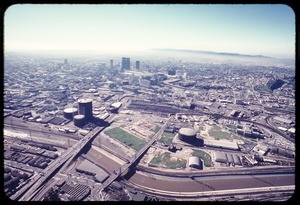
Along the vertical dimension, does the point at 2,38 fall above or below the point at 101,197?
above

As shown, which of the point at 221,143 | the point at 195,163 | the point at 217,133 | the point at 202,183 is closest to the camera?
the point at 202,183

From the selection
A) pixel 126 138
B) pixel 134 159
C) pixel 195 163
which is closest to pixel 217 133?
pixel 195 163

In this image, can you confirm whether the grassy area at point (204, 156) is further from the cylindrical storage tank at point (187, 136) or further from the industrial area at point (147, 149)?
the cylindrical storage tank at point (187, 136)

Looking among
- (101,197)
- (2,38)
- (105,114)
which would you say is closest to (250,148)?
(101,197)

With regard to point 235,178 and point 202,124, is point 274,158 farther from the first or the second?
point 202,124

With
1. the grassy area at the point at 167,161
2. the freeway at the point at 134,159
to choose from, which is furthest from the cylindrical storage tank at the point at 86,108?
the grassy area at the point at 167,161

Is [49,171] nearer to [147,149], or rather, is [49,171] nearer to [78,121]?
[147,149]
